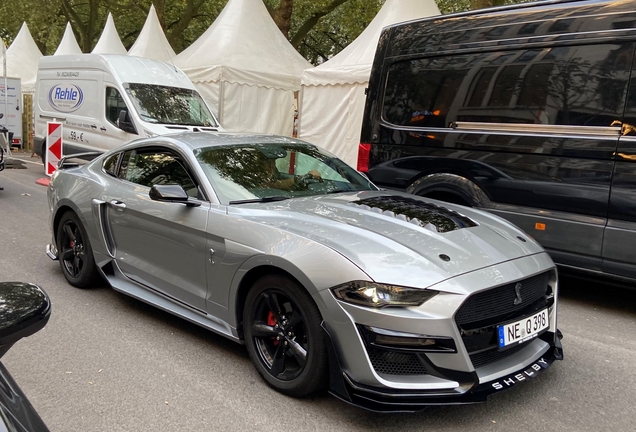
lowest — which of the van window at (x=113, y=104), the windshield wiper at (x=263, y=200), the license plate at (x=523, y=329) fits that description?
the license plate at (x=523, y=329)

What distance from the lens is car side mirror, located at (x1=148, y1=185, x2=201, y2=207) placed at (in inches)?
146

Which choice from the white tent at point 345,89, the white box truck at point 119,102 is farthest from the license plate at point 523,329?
the white box truck at point 119,102

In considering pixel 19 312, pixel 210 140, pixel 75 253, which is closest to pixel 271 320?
pixel 210 140

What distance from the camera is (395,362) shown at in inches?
108

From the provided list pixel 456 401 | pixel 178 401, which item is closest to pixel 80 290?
pixel 178 401

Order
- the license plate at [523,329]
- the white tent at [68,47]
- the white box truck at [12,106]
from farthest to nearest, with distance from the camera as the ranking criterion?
the white tent at [68,47] < the white box truck at [12,106] < the license plate at [523,329]

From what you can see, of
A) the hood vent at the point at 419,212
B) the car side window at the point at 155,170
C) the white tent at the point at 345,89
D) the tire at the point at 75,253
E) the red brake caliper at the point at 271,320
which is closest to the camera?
the red brake caliper at the point at 271,320

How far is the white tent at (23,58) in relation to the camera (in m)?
24.7

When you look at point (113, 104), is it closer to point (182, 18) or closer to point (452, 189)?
point (452, 189)

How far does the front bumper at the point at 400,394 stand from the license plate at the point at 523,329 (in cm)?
19

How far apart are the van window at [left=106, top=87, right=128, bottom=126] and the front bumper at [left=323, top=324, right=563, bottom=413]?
357 inches

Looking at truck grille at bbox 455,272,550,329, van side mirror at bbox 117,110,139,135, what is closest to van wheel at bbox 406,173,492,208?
truck grille at bbox 455,272,550,329

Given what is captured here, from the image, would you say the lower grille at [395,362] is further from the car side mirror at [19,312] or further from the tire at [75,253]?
the tire at [75,253]

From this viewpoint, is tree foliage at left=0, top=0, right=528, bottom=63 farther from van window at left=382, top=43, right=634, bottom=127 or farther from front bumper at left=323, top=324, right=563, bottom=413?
front bumper at left=323, top=324, right=563, bottom=413
